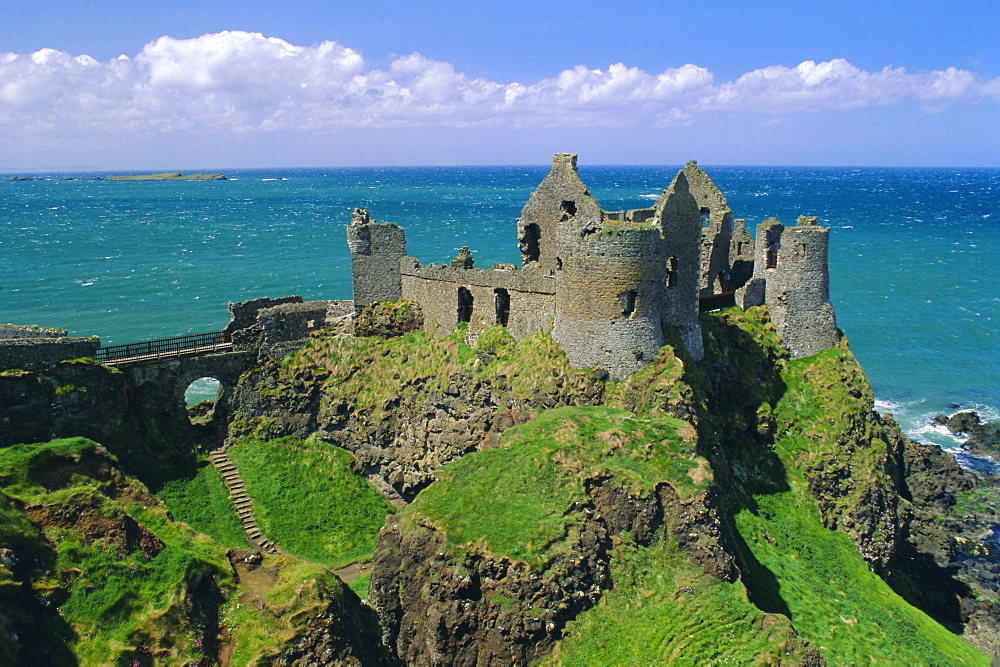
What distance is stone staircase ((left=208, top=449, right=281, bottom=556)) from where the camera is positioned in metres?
33.0

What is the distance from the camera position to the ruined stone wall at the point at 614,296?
2970cm

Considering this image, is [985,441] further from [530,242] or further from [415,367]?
[415,367]

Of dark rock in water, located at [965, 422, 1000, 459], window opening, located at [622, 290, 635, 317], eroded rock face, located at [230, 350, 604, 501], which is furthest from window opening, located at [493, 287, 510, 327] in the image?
dark rock in water, located at [965, 422, 1000, 459]

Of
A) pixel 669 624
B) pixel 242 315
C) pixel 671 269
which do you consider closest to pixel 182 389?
pixel 242 315

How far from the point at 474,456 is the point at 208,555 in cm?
1058

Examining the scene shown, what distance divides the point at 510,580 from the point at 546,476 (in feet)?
12.6

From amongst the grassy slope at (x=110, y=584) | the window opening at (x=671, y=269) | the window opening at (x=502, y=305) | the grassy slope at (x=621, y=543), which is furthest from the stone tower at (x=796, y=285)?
the grassy slope at (x=110, y=584)

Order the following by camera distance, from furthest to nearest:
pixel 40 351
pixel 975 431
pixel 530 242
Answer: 1. pixel 975 431
2. pixel 530 242
3. pixel 40 351

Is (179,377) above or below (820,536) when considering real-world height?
above

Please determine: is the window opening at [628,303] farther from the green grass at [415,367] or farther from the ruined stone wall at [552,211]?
the ruined stone wall at [552,211]

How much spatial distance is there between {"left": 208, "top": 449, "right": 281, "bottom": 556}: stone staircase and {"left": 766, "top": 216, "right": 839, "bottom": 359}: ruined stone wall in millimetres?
27589

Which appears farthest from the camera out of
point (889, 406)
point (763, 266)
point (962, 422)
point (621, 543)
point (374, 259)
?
point (889, 406)

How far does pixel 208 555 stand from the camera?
63.7ft

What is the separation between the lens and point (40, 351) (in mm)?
32312
